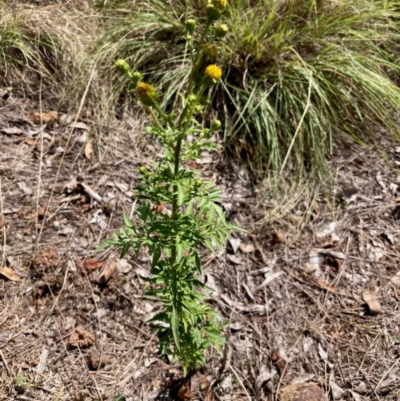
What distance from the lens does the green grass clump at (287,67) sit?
2.57 metres

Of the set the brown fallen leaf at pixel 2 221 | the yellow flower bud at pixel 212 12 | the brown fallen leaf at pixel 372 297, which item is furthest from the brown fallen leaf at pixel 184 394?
the yellow flower bud at pixel 212 12

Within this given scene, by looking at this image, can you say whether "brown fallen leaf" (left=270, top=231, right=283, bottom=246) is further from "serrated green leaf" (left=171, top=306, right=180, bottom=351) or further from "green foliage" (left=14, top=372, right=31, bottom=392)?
"green foliage" (left=14, top=372, right=31, bottom=392)

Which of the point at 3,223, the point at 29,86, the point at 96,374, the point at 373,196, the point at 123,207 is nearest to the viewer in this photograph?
the point at 96,374

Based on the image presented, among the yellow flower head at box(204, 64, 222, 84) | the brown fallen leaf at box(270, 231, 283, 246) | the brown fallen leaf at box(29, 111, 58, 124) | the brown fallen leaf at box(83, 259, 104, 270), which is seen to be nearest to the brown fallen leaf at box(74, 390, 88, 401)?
the brown fallen leaf at box(83, 259, 104, 270)

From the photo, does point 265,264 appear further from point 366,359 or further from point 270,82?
point 270,82

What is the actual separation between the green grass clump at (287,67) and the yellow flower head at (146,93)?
1254 mm

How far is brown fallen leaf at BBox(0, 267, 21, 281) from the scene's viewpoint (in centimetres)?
208

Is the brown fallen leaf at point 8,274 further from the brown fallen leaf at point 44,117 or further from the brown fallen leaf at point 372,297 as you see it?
the brown fallen leaf at point 372,297

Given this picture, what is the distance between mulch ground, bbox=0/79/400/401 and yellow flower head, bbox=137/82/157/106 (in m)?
1.10

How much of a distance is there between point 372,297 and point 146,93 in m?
1.55

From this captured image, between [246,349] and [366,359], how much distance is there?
0.52 m

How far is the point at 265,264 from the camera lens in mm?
2295

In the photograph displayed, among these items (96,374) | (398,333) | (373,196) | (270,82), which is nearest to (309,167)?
(373,196)

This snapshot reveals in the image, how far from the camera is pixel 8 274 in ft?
6.84
